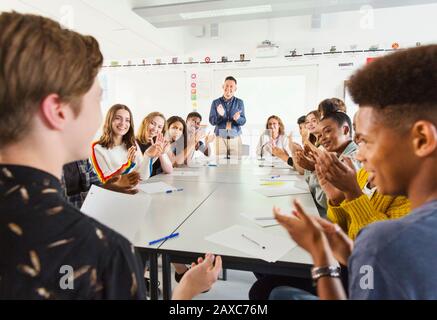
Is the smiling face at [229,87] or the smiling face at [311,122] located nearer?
the smiling face at [311,122]

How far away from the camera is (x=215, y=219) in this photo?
56.0 inches

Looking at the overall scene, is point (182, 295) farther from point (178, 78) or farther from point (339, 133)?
point (178, 78)

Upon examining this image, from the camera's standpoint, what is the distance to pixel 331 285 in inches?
23.6

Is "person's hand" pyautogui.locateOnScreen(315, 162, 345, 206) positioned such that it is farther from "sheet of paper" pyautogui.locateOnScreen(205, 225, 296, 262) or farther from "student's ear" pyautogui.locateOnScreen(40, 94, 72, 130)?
"student's ear" pyautogui.locateOnScreen(40, 94, 72, 130)

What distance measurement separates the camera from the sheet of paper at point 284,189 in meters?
1.91

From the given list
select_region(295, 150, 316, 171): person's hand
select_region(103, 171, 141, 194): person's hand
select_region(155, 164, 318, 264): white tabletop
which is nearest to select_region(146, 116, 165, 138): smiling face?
select_region(155, 164, 318, 264): white tabletop

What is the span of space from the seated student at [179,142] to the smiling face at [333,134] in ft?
5.75

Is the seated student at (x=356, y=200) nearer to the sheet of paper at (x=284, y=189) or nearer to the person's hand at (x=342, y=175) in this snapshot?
the person's hand at (x=342, y=175)

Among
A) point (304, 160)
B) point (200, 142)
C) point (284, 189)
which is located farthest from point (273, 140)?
point (284, 189)

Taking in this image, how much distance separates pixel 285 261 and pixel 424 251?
0.57 m

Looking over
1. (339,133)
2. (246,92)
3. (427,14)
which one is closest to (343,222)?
(339,133)

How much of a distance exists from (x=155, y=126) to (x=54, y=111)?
8.39 feet

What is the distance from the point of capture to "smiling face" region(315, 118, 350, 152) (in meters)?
1.91

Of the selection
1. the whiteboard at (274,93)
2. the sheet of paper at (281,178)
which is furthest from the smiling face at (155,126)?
the whiteboard at (274,93)
